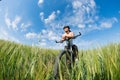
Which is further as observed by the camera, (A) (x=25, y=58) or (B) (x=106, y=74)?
(A) (x=25, y=58)

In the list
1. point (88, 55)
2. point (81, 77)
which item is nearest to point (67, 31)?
point (88, 55)

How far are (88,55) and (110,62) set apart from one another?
1.64 ft

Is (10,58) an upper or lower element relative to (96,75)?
upper

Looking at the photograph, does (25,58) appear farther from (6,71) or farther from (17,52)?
(6,71)

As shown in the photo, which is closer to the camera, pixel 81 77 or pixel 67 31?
pixel 81 77

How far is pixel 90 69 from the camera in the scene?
116 inches

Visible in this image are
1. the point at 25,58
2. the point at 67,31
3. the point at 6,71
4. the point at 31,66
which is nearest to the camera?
the point at 6,71

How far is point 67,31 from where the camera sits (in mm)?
8586

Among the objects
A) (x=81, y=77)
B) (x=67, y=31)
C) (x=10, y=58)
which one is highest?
(x=67, y=31)

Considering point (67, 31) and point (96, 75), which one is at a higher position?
point (67, 31)

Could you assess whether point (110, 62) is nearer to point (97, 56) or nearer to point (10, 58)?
point (97, 56)

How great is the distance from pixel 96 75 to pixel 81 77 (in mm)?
196

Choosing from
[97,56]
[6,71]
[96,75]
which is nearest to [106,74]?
[96,75]

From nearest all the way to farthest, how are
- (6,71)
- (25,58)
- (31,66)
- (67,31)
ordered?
1. (6,71)
2. (31,66)
3. (25,58)
4. (67,31)
